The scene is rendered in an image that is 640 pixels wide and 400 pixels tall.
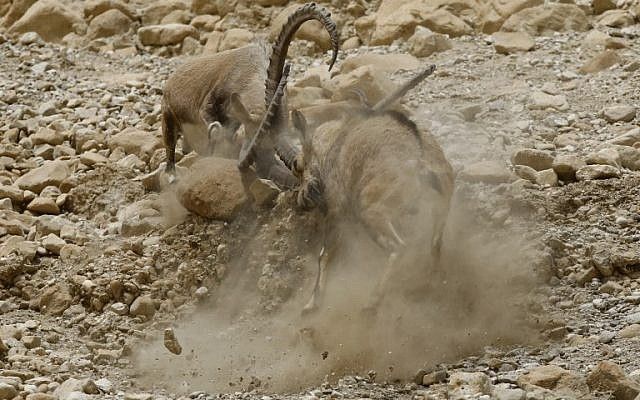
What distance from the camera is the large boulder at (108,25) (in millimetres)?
14688

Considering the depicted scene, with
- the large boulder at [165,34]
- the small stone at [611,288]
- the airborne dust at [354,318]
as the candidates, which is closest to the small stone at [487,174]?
the airborne dust at [354,318]

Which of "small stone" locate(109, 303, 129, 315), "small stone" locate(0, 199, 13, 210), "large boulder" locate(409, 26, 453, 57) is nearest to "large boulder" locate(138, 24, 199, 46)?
"large boulder" locate(409, 26, 453, 57)

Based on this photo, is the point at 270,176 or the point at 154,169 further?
the point at 154,169

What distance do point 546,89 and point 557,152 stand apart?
1462mm

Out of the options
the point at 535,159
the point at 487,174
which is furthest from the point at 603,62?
the point at 487,174

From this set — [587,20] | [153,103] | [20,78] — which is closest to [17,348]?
[153,103]

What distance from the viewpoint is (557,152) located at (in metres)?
A: 9.37

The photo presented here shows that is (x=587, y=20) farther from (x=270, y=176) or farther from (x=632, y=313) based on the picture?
(x=632, y=313)

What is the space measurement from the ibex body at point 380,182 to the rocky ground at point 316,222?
1.48 ft

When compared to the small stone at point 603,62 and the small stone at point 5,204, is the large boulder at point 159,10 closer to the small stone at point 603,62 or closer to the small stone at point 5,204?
the small stone at point 5,204

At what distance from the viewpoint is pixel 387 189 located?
712 cm

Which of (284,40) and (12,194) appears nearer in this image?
(284,40)

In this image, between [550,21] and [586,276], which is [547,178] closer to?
[586,276]

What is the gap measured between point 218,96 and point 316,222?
2485 millimetres
